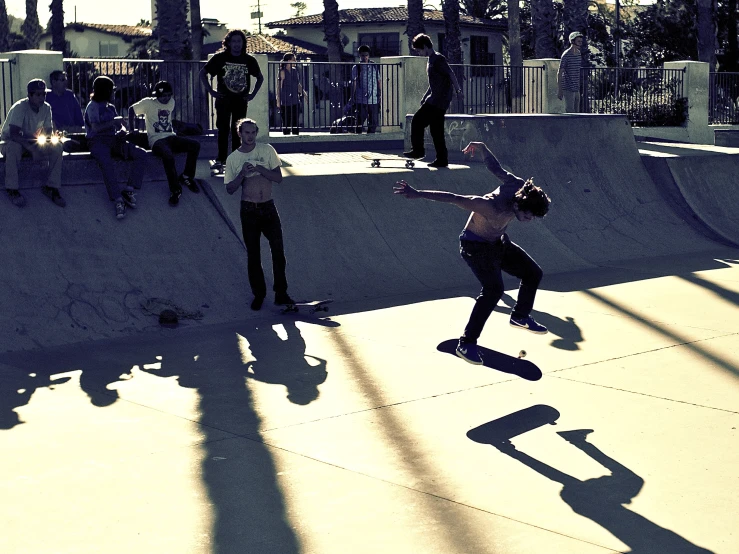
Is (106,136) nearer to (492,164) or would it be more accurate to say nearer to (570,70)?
(492,164)

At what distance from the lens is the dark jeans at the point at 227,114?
1355cm

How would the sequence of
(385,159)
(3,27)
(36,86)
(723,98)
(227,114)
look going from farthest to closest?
(3,27) < (723,98) < (385,159) < (227,114) < (36,86)

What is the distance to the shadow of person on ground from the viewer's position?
15.8ft

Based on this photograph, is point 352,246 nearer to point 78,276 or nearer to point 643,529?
point 78,276

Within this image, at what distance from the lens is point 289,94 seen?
19.2 meters

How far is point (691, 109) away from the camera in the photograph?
24984 millimetres

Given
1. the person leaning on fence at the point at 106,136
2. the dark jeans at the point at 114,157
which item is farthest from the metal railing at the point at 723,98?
the person leaning on fence at the point at 106,136

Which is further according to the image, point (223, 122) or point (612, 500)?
point (223, 122)

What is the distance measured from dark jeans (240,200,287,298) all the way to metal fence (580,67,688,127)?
15345 mm

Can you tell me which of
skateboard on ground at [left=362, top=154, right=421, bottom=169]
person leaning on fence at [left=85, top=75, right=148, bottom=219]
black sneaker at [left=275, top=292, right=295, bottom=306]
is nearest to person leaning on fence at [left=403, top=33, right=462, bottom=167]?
skateboard on ground at [left=362, top=154, right=421, bottom=169]

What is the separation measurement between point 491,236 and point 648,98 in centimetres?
1850

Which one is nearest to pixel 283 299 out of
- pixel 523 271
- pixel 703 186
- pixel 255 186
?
pixel 255 186

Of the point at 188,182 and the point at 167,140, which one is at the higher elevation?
the point at 167,140

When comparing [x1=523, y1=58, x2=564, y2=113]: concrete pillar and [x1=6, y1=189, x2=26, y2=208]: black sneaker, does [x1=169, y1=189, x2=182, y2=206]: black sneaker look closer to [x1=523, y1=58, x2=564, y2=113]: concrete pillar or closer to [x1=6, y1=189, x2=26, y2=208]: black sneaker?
[x1=6, y1=189, x2=26, y2=208]: black sneaker
